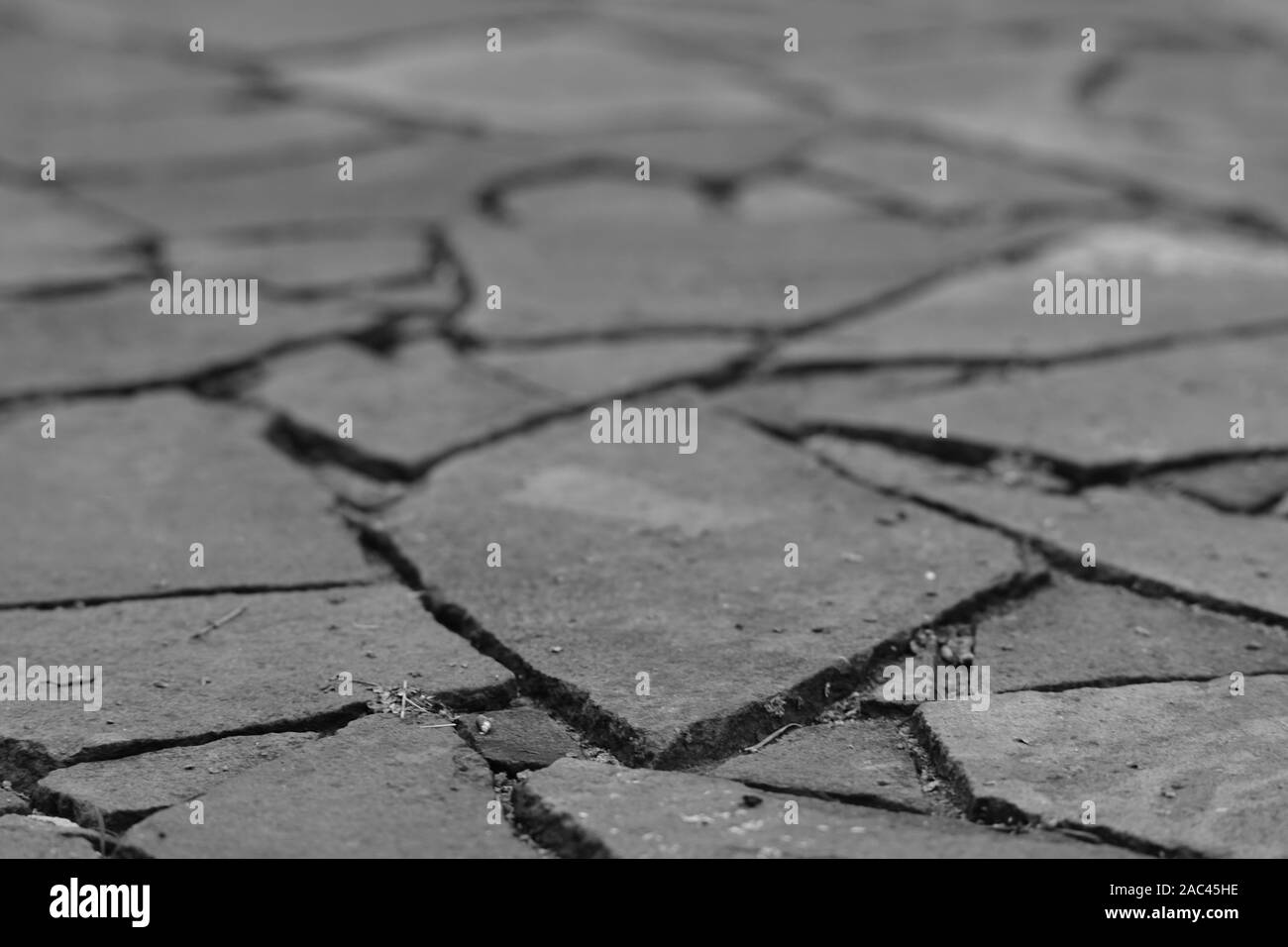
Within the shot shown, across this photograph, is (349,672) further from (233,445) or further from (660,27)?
(660,27)

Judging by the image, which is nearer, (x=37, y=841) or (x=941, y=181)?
(x=37, y=841)

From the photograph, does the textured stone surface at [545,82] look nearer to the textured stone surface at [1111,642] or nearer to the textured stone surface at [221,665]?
the textured stone surface at [221,665]

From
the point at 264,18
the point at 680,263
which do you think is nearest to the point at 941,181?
the point at 680,263

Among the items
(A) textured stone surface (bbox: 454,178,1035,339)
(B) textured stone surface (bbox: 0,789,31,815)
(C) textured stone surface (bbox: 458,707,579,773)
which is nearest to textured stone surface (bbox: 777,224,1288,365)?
(A) textured stone surface (bbox: 454,178,1035,339)

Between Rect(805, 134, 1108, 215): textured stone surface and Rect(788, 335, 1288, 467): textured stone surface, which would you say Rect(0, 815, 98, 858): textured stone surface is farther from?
Rect(805, 134, 1108, 215): textured stone surface

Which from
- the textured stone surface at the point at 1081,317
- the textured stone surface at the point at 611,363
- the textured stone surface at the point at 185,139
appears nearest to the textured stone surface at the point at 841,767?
the textured stone surface at the point at 611,363

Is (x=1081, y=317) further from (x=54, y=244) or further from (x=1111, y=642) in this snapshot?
→ (x=54, y=244)
